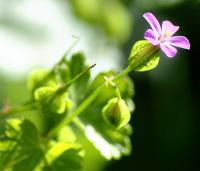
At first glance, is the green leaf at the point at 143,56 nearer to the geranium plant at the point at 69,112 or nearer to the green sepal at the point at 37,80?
the geranium plant at the point at 69,112

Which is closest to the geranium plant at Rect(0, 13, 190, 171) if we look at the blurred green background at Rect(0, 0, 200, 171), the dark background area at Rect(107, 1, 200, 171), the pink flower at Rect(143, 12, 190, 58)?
the pink flower at Rect(143, 12, 190, 58)

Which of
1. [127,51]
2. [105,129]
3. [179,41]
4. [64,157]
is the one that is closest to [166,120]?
[127,51]

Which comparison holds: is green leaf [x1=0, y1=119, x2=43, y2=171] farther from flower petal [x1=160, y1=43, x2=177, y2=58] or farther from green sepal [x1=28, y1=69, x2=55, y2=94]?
flower petal [x1=160, y1=43, x2=177, y2=58]

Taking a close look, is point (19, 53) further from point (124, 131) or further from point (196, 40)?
point (124, 131)

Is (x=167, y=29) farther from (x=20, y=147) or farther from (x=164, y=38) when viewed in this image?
(x=20, y=147)

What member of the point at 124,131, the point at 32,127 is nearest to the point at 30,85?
the point at 32,127
